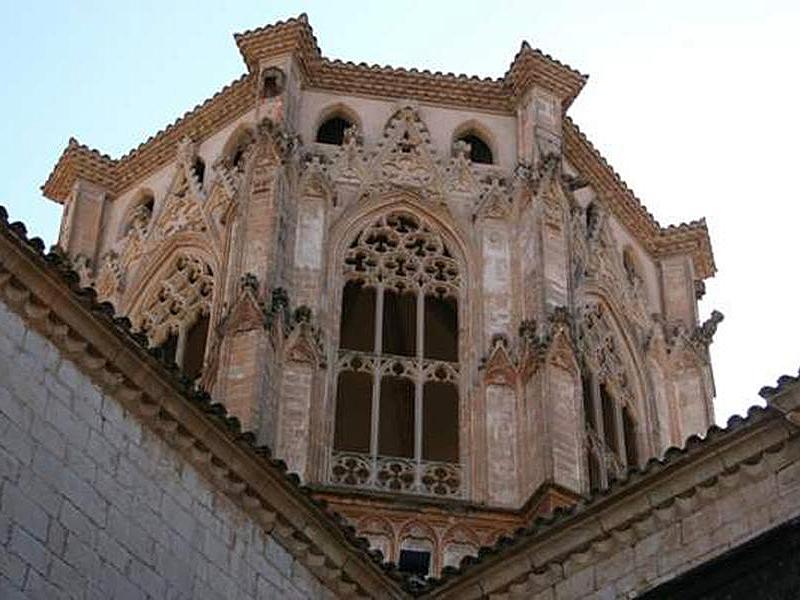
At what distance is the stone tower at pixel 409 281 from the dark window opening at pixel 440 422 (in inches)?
1.3

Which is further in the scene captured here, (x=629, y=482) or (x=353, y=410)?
(x=353, y=410)

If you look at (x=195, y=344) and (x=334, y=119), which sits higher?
(x=334, y=119)

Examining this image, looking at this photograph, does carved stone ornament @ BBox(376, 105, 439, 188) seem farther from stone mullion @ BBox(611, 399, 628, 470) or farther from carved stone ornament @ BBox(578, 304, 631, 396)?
stone mullion @ BBox(611, 399, 628, 470)

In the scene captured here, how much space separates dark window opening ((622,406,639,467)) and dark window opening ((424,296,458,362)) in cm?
241

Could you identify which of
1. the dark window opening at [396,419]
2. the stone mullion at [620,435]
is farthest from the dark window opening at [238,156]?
the stone mullion at [620,435]

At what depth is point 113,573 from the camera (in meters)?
12.0

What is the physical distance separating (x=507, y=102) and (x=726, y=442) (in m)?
13.2

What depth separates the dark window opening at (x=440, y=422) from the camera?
2219 cm

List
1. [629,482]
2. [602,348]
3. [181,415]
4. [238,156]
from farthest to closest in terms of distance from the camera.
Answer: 1. [238,156]
2. [602,348]
3. [629,482]
4. [181,415]

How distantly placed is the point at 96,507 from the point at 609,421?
11.8m

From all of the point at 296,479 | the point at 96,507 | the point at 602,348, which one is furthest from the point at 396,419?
the point at 96,507

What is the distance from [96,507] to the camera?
12047 millimetres

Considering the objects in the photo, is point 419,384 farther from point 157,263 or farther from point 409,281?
point 157,263

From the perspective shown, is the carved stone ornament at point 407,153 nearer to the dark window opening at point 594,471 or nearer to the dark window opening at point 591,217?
the dark window opening at point 591,217
